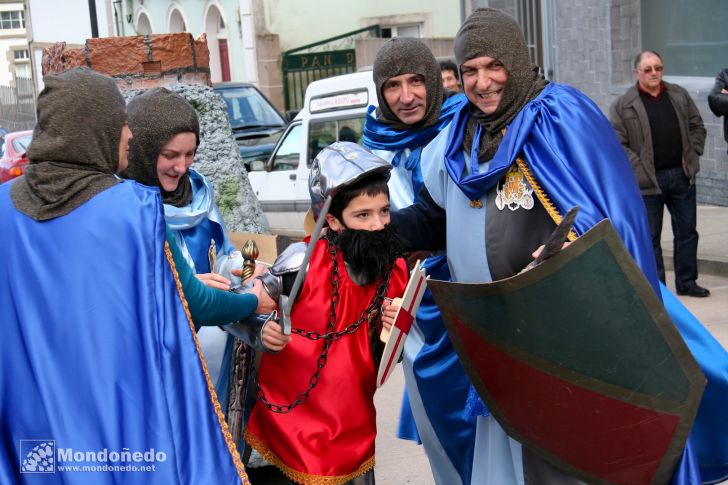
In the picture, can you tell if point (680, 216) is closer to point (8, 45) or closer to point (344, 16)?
point (344, 16)

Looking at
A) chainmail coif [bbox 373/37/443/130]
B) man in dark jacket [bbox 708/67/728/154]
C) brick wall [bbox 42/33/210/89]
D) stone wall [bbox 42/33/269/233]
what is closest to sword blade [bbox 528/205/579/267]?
chainmail coif [bbox 373/37/443/130]

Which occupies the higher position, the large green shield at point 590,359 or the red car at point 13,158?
the large green shield at point 590,359

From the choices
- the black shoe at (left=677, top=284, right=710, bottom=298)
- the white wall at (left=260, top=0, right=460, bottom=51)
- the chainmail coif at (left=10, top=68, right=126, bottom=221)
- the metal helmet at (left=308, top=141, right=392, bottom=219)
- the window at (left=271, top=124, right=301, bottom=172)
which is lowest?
the black shoe at (left=677, top=284, right=710, bottom=298)

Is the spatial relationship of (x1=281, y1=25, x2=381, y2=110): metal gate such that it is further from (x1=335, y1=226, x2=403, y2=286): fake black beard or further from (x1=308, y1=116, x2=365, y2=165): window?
(x1=335, y1=226, x2=403, y2=286): fake black beard

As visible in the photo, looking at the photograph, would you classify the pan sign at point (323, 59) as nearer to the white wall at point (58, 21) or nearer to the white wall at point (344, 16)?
the white wall at point (344, 16)

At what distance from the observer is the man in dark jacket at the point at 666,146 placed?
8234mm

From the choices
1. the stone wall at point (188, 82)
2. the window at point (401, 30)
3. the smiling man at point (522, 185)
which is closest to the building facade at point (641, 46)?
the stone wall at point (188, 82)

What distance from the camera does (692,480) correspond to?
3.15m

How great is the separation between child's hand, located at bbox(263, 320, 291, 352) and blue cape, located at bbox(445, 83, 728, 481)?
0.75m

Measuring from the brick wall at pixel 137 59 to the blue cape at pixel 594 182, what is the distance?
2.45 meters

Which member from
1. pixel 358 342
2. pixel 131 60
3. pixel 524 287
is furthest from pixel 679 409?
pixel 131 60

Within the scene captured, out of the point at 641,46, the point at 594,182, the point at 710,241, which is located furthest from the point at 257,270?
the point at 641,46

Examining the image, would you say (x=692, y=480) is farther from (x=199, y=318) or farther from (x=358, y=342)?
(x=199, y=318)

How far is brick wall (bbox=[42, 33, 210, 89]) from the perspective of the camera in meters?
5.50
